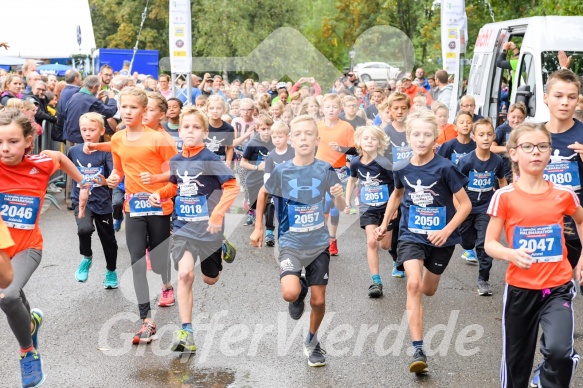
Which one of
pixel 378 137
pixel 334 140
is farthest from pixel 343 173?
pixel 378 137

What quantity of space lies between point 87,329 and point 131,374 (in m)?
1.37

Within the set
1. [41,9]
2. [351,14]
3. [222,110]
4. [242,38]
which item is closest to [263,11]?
[242,38]

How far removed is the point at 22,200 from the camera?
6.16 m

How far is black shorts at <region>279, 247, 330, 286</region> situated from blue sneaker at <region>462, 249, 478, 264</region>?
4.24 metres

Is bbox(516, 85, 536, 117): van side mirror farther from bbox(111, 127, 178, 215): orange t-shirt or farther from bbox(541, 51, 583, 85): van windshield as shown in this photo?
bbox(111, 127, 178, 215): orange t-shirt

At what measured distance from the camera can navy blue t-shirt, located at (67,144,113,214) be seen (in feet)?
30.6

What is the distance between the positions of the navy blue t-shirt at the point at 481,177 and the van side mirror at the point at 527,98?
2490mm

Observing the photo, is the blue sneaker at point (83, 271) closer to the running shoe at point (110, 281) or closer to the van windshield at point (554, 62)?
the running shoe at point (110, 281)

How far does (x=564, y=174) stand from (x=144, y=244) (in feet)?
10.8

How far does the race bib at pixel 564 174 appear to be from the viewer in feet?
22.1

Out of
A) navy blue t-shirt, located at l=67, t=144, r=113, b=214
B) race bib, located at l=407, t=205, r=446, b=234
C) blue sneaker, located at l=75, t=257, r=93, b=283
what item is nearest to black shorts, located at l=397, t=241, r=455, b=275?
race bib, located at l=407, t=205, r=446, b=234

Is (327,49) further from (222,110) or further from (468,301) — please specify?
(468,301)

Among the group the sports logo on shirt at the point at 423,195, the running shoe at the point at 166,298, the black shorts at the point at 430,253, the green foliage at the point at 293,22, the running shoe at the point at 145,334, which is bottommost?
the green foliage at the point at 293,22

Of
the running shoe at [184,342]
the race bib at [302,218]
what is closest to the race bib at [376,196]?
the race bib at [302,218]
